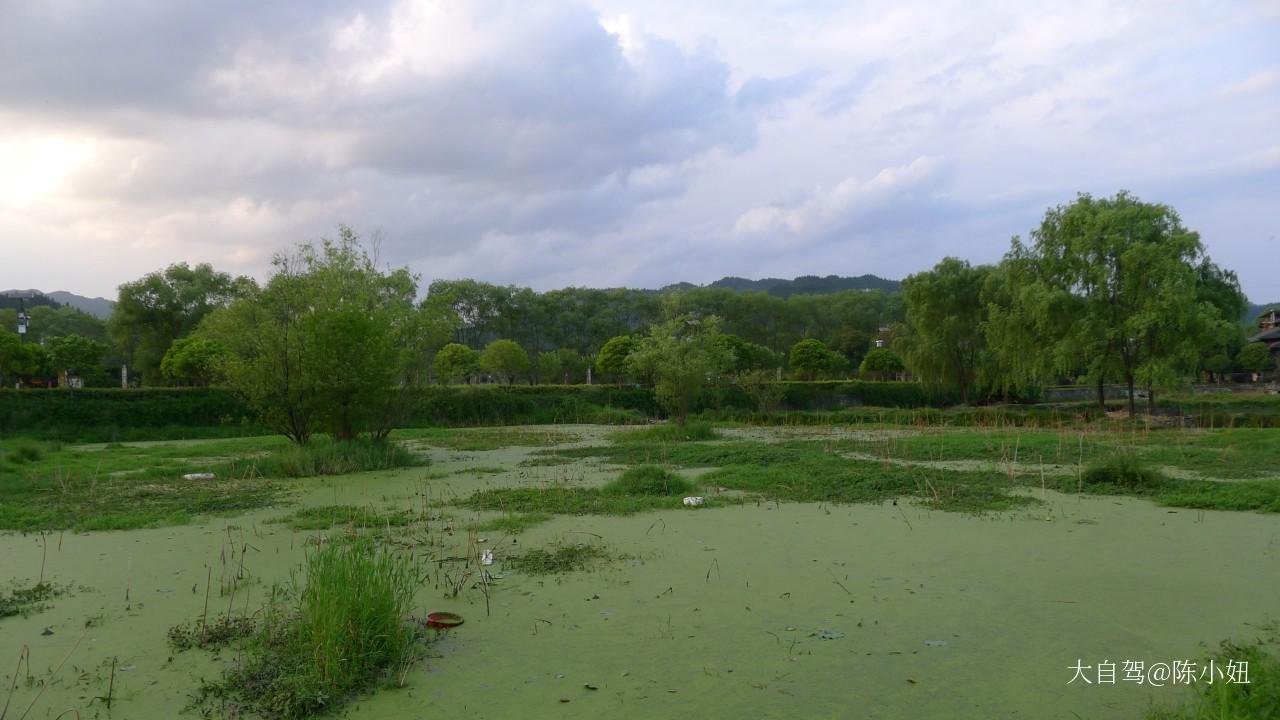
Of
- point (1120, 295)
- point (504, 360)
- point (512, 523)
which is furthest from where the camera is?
point (504, 360)

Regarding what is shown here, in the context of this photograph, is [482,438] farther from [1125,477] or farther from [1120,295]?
[1120,295]

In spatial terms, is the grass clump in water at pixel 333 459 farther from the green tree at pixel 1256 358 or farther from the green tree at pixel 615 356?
the green tree at pixel 1256 358

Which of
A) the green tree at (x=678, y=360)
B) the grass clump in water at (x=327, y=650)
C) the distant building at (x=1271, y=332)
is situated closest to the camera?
the grass clump in water at (x=327, y=650)

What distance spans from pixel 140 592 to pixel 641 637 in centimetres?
335

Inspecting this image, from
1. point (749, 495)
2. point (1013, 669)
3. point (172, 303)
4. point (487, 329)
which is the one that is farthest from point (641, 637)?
point (487, 329)

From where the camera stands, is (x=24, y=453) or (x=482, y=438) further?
→ (x=482, y=438)

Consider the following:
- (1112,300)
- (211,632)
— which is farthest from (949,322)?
(211,632)

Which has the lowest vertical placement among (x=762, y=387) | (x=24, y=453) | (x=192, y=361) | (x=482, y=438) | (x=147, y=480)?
(x=482, y=438)

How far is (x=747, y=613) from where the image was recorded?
15.0 ft

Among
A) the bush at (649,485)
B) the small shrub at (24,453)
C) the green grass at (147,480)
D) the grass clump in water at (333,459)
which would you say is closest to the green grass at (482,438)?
the grass clump in water at (333,459)

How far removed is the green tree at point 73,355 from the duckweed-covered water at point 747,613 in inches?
1388

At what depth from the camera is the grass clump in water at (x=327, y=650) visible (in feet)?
11.1

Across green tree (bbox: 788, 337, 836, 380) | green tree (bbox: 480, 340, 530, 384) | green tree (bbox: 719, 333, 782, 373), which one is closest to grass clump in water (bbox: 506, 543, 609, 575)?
green tree (bbox: 719, 333, 782, 373)

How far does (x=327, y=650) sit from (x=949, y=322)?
102ft
